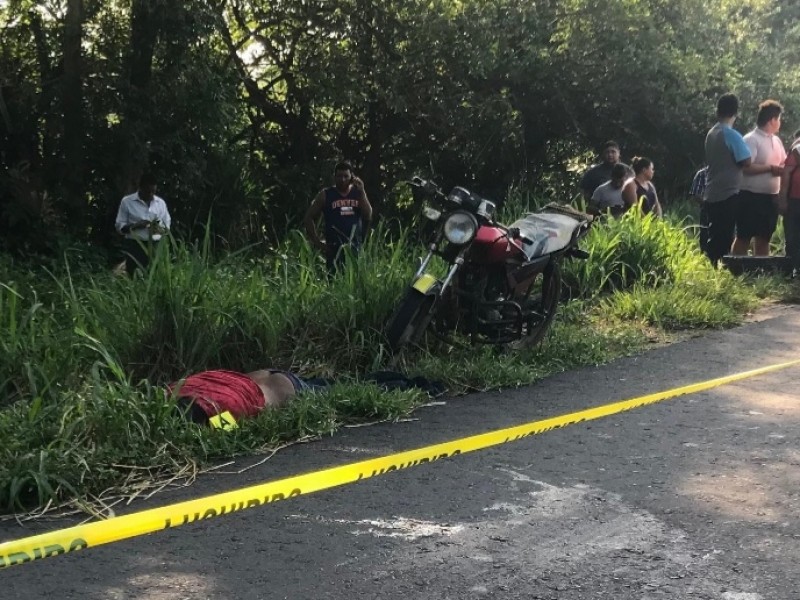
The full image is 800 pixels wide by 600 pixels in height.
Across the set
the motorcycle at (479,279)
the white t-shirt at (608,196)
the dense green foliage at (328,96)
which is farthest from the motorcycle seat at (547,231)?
the dense green foliage at (328,96)

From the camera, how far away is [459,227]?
6566 mm

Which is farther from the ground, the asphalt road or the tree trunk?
the tree trunk

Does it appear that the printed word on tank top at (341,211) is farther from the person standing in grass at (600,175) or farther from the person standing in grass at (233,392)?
the person standing in grass at (233,392)

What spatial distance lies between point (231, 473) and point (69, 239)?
8.47m

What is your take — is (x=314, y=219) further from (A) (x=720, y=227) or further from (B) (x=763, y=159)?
(B) (x=763, y=159)

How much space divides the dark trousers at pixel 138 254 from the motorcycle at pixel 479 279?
5.28ft

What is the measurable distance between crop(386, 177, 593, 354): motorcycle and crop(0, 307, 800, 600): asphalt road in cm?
109

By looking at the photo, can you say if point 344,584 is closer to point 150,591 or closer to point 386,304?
point 150,591

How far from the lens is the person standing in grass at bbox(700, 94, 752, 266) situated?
10.4m

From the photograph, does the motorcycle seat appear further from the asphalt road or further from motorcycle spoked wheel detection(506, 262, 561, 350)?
the asphalt road

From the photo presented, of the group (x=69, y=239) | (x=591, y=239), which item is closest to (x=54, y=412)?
(x=591, y=239)

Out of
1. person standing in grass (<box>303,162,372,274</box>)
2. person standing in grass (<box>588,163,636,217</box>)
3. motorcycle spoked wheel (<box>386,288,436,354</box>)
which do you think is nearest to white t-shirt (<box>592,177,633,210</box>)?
person standing in grass (<box>588,163,636,217</box>)

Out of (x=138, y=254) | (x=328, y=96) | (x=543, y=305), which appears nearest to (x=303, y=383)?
(x=543, y=305)

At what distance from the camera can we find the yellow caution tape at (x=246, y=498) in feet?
11.4
